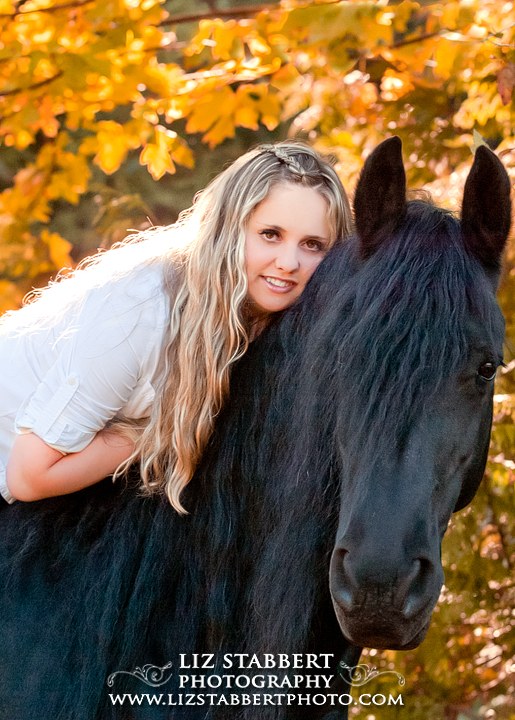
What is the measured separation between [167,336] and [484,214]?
891 millimetres

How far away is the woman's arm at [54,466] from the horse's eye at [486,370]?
96cm

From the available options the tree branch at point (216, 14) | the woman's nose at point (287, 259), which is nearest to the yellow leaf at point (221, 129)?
the tree branch at point (216, 14)

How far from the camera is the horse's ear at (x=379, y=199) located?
1651 millimetres

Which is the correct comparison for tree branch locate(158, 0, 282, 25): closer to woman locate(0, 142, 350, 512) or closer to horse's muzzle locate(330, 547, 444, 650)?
woman locate(0, 142, 350, 512)

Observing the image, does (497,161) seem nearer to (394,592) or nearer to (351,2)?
(394,592)

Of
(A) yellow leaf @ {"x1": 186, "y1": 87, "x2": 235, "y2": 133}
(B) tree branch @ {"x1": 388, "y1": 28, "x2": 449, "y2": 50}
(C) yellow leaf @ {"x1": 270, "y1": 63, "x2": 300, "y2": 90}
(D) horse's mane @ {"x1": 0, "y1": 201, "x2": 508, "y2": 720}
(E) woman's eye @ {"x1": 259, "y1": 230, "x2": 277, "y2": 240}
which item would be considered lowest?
(D) horse's mane @ {"x1": 0, "y1": 201, "x2": 508, "y2": 720}

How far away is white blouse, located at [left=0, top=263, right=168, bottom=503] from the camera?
1866mm

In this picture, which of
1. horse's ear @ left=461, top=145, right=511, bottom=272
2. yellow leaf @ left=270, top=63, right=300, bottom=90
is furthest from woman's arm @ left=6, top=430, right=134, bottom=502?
yellow leaf @ left=270, top=63, right=300, bottom=90

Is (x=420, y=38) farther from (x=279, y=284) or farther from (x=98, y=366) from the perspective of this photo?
(x=98, y=366)

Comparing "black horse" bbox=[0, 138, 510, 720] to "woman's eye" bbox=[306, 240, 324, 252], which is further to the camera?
"woman's eye" bbox=[306, 240, 324, 252]

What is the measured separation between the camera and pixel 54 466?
6.06 ft

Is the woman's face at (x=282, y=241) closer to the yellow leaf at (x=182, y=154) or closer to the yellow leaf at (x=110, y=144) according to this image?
the yellow leaf at (x=182, y=154)

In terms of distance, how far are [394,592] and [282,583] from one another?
0.42 meters

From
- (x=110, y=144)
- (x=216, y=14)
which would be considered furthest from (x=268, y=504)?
(x=216, y=14)
